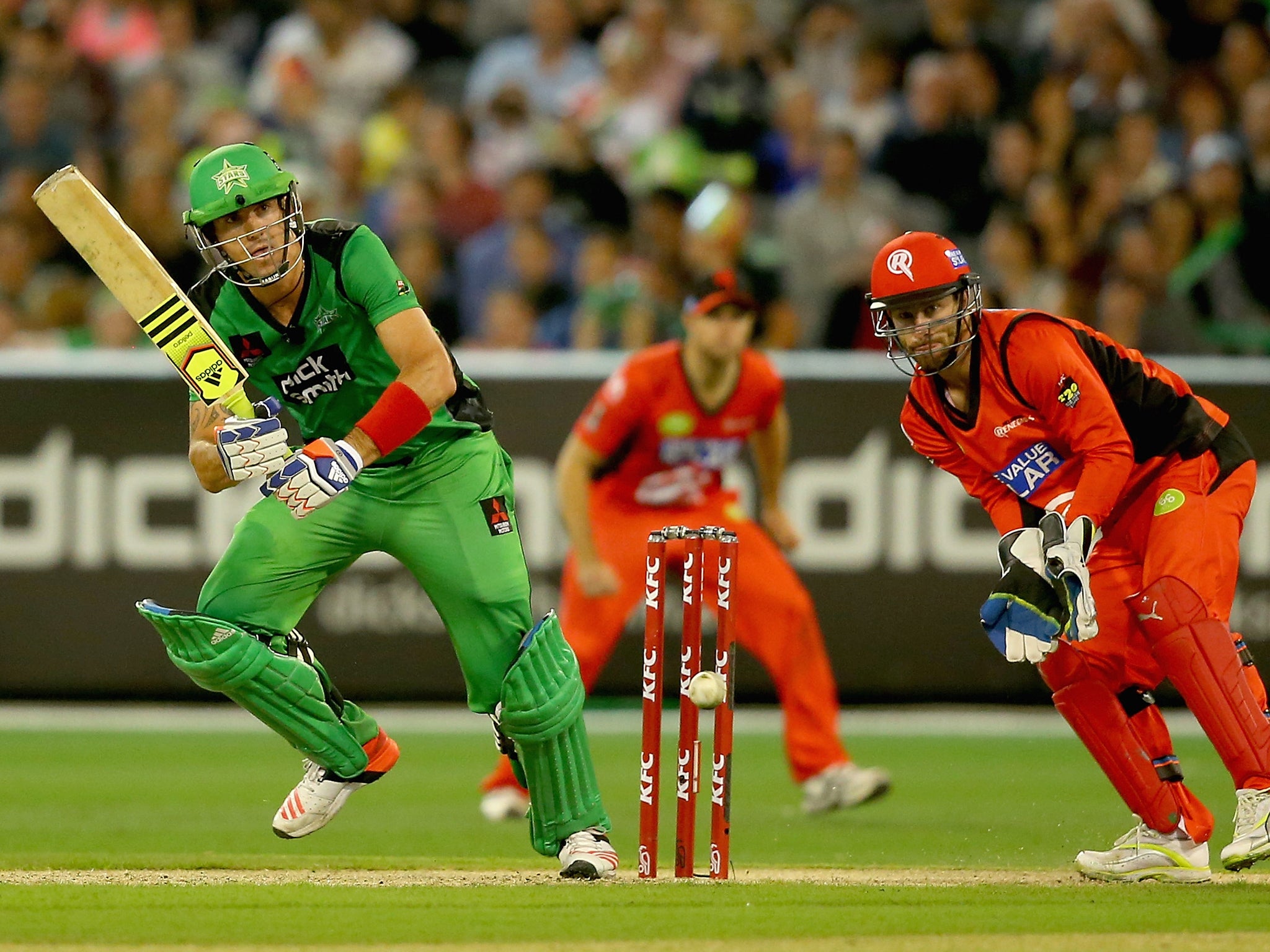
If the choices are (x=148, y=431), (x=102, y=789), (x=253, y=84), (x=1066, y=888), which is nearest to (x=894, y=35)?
(x=253, y=84)

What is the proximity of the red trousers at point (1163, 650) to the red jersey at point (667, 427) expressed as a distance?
2.60 m

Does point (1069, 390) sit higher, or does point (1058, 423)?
point (1069, 390)

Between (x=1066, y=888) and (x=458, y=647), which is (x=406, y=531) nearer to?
(x=458, y=647)

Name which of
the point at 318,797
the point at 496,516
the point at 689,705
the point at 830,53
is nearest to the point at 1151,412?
the point at 689,705

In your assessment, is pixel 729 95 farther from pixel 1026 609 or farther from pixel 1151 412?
pixel 1026 609


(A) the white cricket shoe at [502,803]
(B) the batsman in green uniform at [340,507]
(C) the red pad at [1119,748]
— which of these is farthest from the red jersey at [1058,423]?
(A) the white cricket shoe at [502,803]

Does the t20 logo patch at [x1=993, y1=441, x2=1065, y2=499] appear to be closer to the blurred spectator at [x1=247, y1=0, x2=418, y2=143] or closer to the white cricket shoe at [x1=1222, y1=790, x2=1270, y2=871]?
the white cricket shoe at [x1=1222, y1=790, x2=1270, y2=871]

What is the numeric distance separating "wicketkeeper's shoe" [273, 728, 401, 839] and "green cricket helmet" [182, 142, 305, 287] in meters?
1.68

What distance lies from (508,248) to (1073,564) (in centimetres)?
746

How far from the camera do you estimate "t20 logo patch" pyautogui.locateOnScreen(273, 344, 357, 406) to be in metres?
6.07

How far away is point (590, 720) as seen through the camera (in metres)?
10.7

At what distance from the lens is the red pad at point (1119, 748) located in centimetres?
608

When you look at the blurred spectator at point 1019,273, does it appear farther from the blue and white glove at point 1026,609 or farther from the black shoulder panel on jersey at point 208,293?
the black shoulder panel on jersey at point 208,293

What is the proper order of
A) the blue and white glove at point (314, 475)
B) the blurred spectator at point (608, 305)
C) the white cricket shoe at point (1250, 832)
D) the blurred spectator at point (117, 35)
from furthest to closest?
the blurred spectator at point (117, 35) < the blurred spectator at point (608, 305) < the white cricket shoe at point (1250, 832) < the blue and white glove at point (314, 475)
